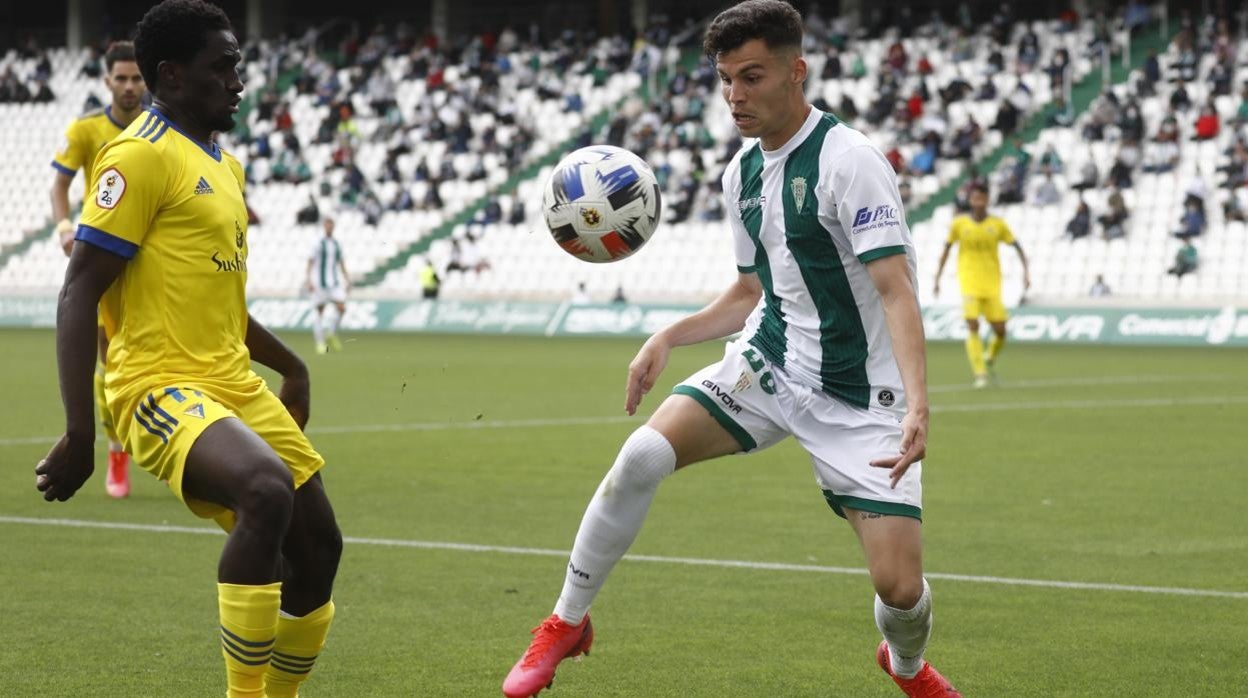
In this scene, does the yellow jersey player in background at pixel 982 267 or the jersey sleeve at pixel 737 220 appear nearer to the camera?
the jersey sleeve at pixel 737 220

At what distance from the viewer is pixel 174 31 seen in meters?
5.04

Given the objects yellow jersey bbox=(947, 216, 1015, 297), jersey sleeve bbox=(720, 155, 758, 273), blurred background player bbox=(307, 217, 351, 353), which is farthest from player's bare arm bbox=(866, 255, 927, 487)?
blurred background player bbox=(307, 217, 351, 353)

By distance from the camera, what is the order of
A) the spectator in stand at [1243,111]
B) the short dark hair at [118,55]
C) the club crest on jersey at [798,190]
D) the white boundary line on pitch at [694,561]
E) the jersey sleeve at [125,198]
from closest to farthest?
the jersey sleeve at [125,198], the club crest on jersey at [798,190], the white boundary line on pitch at [694,561], the short dark hair at [118,55], the spectator in stand at [1243,111]

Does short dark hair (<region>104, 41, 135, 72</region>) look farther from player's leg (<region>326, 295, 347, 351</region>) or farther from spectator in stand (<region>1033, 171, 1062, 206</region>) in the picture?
spectator in stand (<region>1033, 171, 1062, 206</region>)

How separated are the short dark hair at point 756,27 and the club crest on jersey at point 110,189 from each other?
1817 millimetres

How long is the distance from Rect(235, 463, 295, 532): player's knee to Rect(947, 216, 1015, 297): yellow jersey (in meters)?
16.8

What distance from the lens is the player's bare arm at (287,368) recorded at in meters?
5.62

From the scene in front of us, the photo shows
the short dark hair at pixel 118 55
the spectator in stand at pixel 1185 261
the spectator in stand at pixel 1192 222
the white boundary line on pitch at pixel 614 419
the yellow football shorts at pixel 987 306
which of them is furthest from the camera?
the spectator in stand at pixel 1192 222

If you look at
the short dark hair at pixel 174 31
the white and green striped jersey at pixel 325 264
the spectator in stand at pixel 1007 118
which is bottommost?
the white and green striped jersey at pixel 325 264

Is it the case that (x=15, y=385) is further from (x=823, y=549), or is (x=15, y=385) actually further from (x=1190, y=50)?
(x=1190, y=50)

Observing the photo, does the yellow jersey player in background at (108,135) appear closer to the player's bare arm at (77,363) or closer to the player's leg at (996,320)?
the player's bare arm at (77,363)

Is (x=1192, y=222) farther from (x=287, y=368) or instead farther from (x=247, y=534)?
(x=247, y=534)

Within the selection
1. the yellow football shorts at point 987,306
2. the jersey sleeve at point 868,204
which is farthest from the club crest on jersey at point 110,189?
the yellow football shorts at point 987,306

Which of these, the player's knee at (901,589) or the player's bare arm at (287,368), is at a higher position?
the player's bare arm at (287,368)
